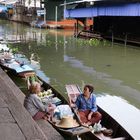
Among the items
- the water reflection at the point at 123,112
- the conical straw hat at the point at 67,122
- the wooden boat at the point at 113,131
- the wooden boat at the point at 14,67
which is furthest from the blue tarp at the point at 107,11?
the conical straw hat at the point at 67,122

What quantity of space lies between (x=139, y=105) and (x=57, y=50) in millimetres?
17903

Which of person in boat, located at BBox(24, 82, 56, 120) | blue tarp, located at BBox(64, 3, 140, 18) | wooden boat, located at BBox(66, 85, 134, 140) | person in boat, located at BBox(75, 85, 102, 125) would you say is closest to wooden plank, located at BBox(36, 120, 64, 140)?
person in boat, located at BBox(24, 82, 56, 120)

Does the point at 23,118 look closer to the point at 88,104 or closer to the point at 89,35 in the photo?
the point at 88,104

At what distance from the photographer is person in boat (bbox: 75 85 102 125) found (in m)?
10.3

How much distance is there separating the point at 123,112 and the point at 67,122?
4.67 m

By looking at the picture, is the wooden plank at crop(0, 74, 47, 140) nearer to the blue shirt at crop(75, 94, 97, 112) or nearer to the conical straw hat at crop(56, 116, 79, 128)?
the conical straw hat at crop(56, 116, 79, 128)

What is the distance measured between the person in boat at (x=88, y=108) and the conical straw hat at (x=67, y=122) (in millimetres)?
908

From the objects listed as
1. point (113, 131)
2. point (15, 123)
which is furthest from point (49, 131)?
point (15, 123)

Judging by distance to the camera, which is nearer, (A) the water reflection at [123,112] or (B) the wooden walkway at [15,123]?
(B) the wooden walkway at [15,123]

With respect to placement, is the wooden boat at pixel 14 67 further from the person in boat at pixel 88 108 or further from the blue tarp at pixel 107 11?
the blue tarp at pixel 107 11

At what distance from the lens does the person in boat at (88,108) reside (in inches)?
404

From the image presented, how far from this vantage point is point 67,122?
9.27m

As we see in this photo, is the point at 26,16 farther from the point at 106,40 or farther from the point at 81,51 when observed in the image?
the point at 81,51

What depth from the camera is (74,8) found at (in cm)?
4109
